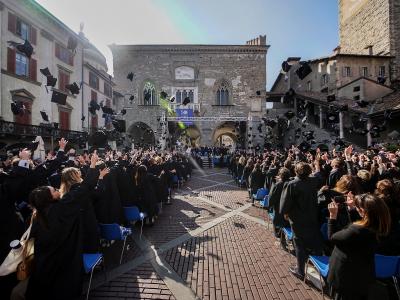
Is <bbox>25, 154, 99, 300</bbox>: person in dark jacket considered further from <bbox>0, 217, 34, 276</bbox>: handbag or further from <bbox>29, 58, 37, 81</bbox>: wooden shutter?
<bbox>29, 58, 37, 81</bbox>: wooden shutter

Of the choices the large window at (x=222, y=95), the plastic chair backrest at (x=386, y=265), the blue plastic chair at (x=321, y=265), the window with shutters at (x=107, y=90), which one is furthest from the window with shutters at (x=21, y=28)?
the plastic chair backrest at (x=386, y=265)

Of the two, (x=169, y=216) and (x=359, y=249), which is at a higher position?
(x=359, y=249)

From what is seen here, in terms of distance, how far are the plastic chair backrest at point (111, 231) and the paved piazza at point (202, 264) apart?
0.63 meters

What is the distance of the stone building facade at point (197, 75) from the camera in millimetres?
32938

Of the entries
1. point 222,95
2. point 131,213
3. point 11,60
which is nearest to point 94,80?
point 11,60

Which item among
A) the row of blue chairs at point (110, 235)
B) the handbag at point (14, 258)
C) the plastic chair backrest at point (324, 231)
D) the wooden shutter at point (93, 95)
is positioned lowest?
the row of blue chairs at point (110, 235)

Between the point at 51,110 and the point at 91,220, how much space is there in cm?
2152

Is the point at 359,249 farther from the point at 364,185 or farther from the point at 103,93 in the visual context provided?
the point at 103,93

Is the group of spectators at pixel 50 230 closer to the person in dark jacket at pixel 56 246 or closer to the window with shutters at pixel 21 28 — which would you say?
the person in dark jacket at pixel 56 246

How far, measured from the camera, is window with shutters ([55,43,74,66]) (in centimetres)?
2392

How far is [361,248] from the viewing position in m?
2.92

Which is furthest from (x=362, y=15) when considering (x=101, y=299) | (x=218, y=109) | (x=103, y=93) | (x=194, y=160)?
(x=101, y=299)

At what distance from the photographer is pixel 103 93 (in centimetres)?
3244

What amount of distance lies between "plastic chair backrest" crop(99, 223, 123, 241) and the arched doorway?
27.5 metres
